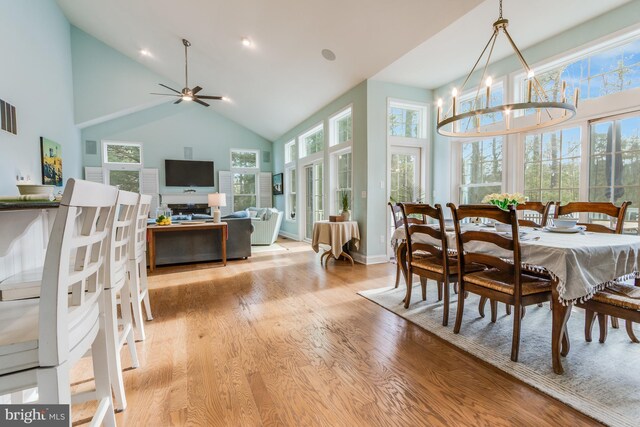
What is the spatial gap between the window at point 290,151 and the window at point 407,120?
3159 millimetres

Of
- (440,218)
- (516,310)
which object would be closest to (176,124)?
(440,218)

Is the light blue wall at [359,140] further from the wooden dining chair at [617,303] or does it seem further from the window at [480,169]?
the wooden dining chair at [617,303]

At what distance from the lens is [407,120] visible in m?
5.24

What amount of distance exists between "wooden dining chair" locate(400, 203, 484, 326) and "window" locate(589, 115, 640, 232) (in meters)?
2.15

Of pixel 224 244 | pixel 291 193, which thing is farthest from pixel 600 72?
pixel 291 193

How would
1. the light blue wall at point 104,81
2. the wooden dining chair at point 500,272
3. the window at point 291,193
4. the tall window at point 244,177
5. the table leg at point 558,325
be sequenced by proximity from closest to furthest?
1. the table leg at point 558,325
2. the wooden dining chair at point 500,272
3. the light blue wall at point 104,81
4. the window at point 291,193
5. the tall window at point 244,177

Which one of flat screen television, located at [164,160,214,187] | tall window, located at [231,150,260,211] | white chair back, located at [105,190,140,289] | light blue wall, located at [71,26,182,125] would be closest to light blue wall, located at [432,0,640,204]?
white chair back, located at [105,190,140,289]

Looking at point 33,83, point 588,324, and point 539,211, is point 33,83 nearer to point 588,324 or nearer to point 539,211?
point 539,211

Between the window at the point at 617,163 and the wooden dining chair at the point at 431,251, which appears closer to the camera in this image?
the wooden dining chair at the point at 431,251

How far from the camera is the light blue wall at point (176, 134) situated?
26.2 feet

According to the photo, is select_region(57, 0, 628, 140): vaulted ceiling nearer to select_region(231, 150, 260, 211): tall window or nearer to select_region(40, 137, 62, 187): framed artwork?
select_region(231, 150, 260, 211): tall window

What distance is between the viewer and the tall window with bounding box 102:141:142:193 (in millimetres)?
8002

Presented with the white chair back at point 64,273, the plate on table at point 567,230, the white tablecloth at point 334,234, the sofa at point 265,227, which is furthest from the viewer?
the sofa at point 265,227

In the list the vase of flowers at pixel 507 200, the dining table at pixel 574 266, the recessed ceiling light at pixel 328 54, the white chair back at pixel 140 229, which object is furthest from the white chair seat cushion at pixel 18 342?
the recessed ceiling light at pixel 328 54
